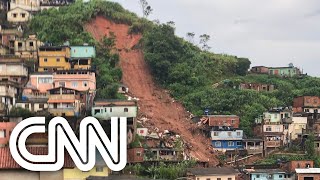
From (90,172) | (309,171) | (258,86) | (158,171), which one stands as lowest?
(309,171)

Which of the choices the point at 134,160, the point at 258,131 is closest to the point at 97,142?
the point at 134,160

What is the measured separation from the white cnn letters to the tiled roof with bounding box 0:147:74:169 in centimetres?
46

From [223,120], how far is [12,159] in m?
24.9

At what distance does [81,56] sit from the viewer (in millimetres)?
45500

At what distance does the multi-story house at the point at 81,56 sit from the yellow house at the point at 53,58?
0.74m

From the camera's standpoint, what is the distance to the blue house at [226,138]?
42312 millimetres

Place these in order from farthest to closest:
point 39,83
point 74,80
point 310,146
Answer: point 310,146 → point 74,80 → point 39,83

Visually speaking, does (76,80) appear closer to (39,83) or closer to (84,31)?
(39,83)

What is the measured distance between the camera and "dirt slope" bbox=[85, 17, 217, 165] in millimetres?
42850

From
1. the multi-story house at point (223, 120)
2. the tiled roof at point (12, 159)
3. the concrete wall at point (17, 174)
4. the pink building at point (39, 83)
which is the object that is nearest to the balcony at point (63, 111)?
the pink building at point (39, 83)

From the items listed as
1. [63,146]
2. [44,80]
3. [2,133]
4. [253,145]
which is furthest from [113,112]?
[63,146]

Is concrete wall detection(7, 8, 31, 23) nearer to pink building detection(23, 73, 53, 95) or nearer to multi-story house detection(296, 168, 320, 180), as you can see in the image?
pink building detection(23, 73, 53, 95)

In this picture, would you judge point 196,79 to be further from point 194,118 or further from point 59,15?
point 59,15

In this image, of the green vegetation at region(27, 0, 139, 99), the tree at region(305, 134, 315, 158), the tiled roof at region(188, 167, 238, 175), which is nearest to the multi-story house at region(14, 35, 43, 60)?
the green vegetation at region(27, 0, 139, 99)
